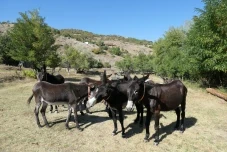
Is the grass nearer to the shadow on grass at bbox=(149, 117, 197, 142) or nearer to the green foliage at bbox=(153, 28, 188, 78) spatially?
the shadow on grass at bbox=(149, 117, 197, 142)

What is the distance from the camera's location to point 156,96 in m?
6.96

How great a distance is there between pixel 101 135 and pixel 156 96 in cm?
236

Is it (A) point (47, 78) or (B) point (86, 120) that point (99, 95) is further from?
(A) point (47, 78)

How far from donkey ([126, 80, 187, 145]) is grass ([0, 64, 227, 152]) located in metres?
0.61

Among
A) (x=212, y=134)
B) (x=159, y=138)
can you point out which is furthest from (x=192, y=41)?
(x=159, y=138)

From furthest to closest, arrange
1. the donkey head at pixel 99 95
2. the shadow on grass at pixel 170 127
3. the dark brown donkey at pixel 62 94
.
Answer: the dark brown donkey at pixel 62 94, the shadow on grass at pixel 170 127, the donkey head at pixel 99 95

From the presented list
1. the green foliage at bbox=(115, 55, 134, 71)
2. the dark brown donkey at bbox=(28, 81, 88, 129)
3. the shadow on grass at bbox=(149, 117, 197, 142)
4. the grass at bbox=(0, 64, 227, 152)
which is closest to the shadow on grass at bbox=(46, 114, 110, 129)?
the grass at bbox=(0, 64, 227, 152)

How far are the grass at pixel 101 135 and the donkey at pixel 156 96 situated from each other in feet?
2.00

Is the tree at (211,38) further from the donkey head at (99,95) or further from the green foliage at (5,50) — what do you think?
the green foliage at (5,50)

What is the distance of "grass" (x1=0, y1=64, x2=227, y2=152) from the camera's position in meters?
6.75

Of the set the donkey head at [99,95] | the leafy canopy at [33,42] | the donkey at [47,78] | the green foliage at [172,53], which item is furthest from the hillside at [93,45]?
the donkey head at [99,95]

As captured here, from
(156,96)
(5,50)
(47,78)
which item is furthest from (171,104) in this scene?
(5,50)

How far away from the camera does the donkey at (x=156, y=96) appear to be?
625 cm

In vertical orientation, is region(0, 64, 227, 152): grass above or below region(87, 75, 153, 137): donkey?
below
